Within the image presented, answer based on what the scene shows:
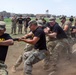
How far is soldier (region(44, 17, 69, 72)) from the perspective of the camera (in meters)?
8.33

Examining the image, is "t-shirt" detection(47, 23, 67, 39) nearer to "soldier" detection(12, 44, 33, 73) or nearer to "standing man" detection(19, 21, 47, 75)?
"soldier" detection(12, 44, 33, 73)

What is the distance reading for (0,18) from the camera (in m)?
23.3

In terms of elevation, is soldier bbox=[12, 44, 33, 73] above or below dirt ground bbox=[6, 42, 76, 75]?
above

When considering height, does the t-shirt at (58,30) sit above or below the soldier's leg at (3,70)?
above

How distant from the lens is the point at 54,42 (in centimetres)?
885

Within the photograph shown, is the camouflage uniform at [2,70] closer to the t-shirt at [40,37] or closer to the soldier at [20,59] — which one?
the t-shirt at [40,37]

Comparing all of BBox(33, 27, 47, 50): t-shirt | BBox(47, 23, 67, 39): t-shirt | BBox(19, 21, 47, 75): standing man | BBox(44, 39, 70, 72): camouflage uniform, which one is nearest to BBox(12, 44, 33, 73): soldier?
BBox(44, 39, 70, 72): camouflage uniform

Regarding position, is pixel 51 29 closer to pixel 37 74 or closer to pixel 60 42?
pixel 60 42

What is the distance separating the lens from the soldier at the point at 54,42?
8.33m

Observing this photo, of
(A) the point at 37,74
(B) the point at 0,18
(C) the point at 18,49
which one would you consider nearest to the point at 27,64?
(A) the point at 37,74

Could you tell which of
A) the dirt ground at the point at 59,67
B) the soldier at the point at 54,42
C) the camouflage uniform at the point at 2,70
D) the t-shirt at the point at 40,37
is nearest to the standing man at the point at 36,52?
the t-shirt at the point at 40,37

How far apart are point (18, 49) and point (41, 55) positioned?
17.9ft

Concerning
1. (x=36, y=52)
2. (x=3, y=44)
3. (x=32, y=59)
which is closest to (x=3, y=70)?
(x=3, y=44)

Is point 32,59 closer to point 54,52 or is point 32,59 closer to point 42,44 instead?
point 42,44
